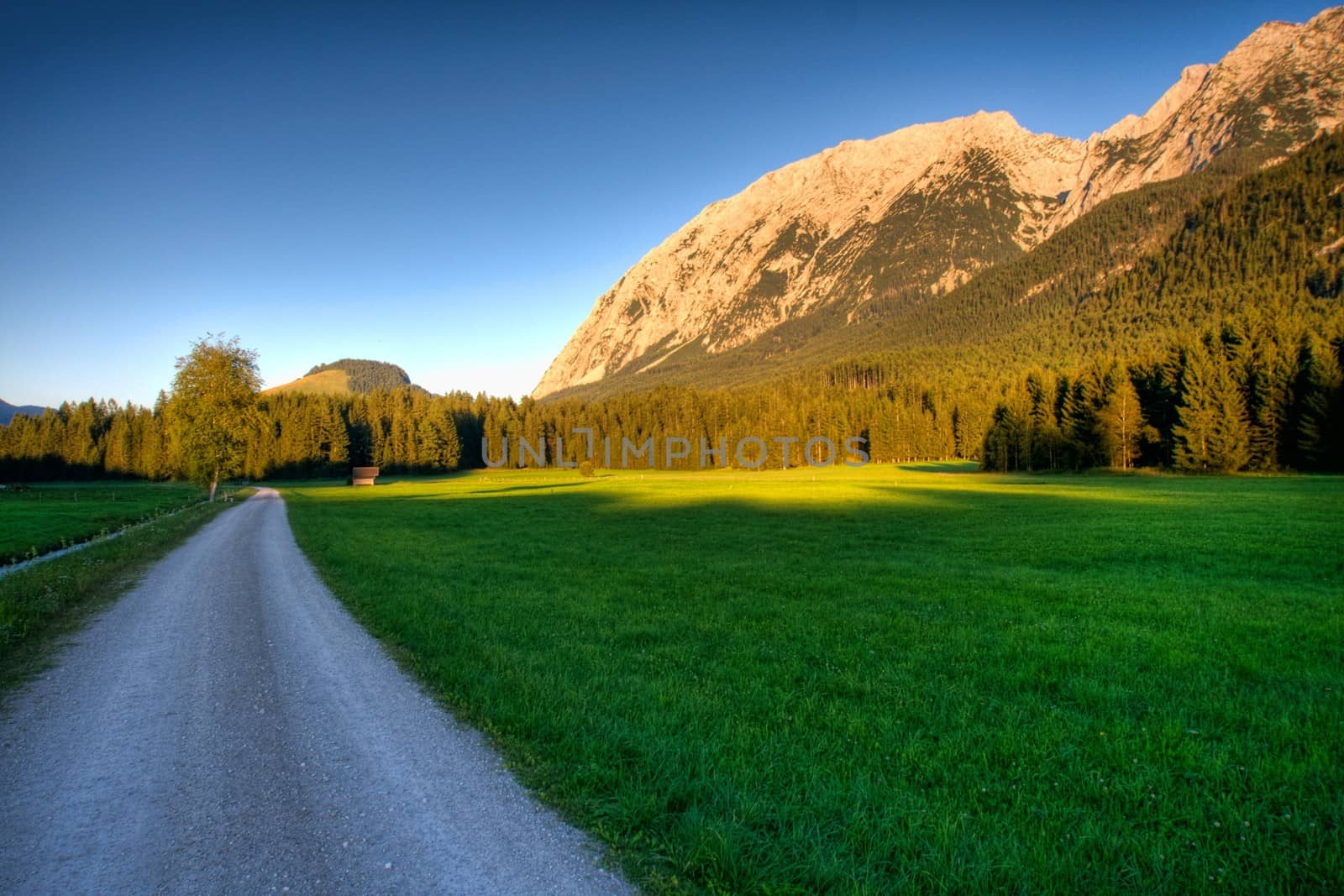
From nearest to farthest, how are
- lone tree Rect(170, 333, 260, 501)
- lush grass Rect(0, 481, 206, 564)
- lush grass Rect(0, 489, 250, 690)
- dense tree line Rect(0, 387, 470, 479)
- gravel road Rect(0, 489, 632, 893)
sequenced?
gravel road Rect(0, 489, 632, 893), lush grass Rect(0, 489, 250, 690), lush grass Rect(0, 481, 206, 564), lone tree Rect(170, 333, 260, 501), dense tree line Rect(0, 387, 470, 479)

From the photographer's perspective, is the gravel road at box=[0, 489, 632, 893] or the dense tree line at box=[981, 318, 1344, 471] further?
the dense tree line at box=[981, 318, 1344, 471]

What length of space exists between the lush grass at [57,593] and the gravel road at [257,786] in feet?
2.16

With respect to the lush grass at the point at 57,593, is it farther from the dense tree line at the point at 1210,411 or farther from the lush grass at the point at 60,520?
the dense tree line at the point at 1210,411

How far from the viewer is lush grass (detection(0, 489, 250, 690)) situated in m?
9.96

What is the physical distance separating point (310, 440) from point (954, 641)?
133 meters

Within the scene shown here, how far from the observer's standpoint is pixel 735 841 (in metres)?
4.37

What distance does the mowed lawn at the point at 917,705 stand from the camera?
14.1ft

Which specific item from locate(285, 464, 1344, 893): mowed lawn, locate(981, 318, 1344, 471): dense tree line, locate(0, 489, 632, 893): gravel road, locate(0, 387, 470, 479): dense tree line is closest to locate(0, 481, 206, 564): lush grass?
locate(285, 464, 1344, 893): mowed lawn

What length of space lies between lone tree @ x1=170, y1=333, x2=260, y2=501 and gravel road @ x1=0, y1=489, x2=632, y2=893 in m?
54.4

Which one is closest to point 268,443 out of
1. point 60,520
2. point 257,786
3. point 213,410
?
point 213,410

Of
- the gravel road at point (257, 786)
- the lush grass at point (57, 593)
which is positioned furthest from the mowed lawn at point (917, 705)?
the lush grass at point (57, 593)

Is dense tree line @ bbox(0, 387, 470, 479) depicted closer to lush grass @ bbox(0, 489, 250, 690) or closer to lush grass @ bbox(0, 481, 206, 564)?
lush grass @ bbox(0, 481, 206, 564)

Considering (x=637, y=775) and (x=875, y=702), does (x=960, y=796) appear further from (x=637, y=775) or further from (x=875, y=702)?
(x=637, y=775)

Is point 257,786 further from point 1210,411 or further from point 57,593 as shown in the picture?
point 1210,411
